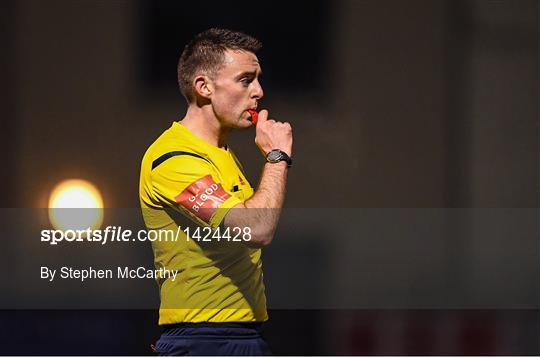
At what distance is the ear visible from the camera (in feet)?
17.4

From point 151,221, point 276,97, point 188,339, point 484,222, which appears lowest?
point 188,339

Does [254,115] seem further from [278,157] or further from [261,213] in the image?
[261,213]

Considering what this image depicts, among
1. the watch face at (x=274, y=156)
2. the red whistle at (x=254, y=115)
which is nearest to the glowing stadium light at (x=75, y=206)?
the red whistle at (x=254, y=115)

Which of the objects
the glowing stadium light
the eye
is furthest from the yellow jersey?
the glowing stadium light

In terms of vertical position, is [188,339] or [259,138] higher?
[259,138]

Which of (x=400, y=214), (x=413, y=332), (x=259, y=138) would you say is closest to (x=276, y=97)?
A: (x=400, y=214)

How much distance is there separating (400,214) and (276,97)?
3.13ft

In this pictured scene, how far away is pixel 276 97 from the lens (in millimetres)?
7395

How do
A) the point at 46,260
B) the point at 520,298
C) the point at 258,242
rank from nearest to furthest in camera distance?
the point at 258,242 < the point at 46,260 < the point at 520,298

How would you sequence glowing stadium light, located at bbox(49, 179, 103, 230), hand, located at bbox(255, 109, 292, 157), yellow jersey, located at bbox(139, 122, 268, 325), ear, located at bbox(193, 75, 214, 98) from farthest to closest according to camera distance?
1. glowing stadium light, located at bbox(49, 179, 103, 230)
2. ear, located at bbox(193, 75, 214, 98)
3. hand, located at bbox(255, 109, 292, 157)
4. yellow jersey, located at bbox(139, 122, 268, 325)

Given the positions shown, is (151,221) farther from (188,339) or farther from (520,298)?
(520,298)

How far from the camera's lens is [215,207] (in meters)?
5.00

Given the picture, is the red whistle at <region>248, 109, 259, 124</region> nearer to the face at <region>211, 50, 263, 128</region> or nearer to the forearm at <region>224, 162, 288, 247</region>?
the face at <region>211, 50, 263, 128</region>

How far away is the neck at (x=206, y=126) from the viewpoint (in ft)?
17.4
